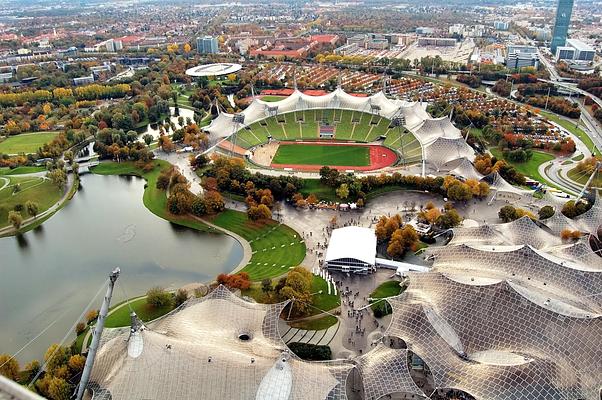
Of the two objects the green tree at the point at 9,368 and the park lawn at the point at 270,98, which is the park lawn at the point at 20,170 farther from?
the park lawn at the point at 270,98

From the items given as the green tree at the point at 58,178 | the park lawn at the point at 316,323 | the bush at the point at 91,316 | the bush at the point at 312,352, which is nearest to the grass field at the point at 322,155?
the green tree at the point at 58,178

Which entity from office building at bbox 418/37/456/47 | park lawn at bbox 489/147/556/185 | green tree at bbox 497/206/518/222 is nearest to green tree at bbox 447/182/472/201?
green tree at bbox 497/206/518/222

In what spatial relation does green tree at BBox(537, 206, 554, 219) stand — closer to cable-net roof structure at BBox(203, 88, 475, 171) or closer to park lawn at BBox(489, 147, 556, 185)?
park lawn at BBox(489, 147, 556, 185)

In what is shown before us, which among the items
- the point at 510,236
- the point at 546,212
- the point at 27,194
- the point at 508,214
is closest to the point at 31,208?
the point at 27,194

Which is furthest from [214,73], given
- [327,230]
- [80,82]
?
[327,230]

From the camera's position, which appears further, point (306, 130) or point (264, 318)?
point (306, 130)

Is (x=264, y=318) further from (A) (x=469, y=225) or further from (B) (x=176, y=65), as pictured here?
(B) (x=176, y=65)
